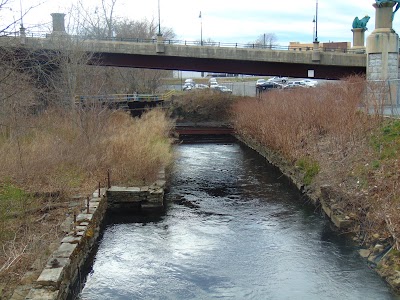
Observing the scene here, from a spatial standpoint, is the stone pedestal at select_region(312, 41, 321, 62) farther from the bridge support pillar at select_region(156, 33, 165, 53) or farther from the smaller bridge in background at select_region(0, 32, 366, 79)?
the bridge support pillar at select_region(156, 33, 165, 53)


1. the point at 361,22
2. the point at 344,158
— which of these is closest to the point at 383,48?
the point at 361,22

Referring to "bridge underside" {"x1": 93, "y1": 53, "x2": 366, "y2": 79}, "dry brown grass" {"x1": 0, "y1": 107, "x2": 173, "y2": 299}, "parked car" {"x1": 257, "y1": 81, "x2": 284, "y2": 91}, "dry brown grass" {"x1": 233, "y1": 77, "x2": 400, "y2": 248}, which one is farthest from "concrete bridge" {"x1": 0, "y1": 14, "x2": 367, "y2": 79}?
"parked car" {"x1": 257, "y1": 81, "x2": 284, "y2": 91}

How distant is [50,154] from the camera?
59.2ft

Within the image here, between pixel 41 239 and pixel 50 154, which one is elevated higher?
pixel 50 154

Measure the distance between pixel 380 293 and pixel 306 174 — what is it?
9610 millimetres

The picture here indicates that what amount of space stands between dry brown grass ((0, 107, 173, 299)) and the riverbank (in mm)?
6858

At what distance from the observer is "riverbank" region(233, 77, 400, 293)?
483 inches

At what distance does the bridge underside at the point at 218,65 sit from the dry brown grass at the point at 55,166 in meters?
11.9

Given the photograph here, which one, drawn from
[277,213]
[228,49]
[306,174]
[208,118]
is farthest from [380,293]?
[208,118]

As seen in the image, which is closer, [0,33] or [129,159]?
[0,33]

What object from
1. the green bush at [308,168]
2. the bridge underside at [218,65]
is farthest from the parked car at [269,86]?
the green bush at [308,168]

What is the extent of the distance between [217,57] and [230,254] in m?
25.1

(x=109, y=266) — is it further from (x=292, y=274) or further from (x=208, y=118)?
(x=208, y=118)

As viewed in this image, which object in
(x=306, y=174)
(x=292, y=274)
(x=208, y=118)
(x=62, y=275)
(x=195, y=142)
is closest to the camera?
(x=62, y=275)
